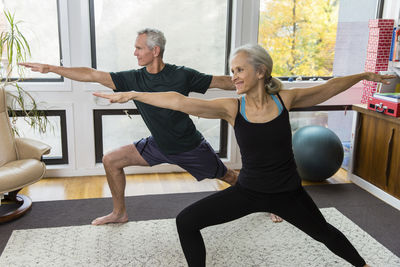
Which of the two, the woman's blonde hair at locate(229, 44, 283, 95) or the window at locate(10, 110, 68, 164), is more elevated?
the woman's blonde hair at locate(229, 44, 283, 95)

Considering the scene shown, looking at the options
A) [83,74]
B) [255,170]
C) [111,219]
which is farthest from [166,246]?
[83,74]

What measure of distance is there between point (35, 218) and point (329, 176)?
250 cm

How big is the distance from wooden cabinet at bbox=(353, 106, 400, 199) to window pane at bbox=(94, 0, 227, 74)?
145 centimetres

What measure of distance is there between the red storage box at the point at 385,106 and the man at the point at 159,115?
1410 mm

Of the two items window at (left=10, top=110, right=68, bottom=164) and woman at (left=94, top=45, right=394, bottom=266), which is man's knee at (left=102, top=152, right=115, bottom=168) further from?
window at (left=10, top=110, right=68, bottom=164)

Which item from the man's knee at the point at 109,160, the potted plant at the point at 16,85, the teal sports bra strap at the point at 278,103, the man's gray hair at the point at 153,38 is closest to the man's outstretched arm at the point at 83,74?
the man's gray hair at the point at 153,38

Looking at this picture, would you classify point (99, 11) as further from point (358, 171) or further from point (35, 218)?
point (358, 171)

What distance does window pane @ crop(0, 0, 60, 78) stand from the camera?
142 inches

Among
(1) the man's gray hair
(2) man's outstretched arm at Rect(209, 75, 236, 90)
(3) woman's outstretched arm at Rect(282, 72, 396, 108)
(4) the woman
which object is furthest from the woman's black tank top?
(1) the man's gray hair

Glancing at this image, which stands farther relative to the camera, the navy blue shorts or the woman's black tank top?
the navy blue shorts

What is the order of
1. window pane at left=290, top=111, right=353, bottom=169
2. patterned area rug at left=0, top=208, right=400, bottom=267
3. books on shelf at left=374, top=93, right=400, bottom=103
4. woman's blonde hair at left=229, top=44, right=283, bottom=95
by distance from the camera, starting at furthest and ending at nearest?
window pane at left=290, top=111, right=353, bottom=169 < books on shelf at left=374, top=93, right=400, bottom=103 < patterned area rug at left=0, top=208, right=400, bottom=267 < woman's blonde hair at left=229, top=44, right=283, bottom=95

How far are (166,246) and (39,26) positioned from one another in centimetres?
235

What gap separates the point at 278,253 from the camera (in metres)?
2.54

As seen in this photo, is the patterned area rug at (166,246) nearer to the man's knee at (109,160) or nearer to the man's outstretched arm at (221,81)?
the man's knee at (109,160)
